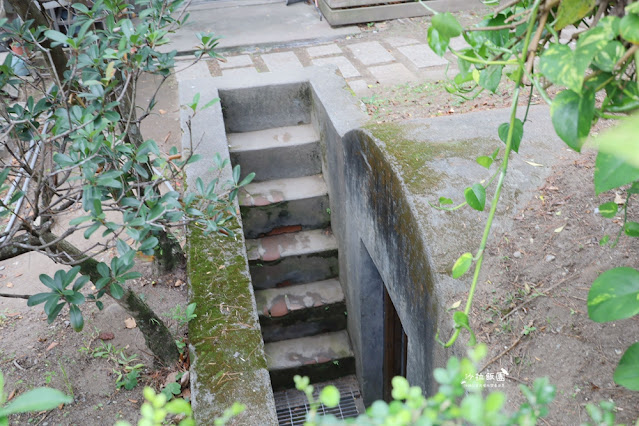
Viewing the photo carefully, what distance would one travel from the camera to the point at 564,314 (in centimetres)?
229

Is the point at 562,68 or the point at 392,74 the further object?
the point at 392,74

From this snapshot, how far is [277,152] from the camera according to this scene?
4.96m

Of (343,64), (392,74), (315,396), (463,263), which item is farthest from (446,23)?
(343,64)

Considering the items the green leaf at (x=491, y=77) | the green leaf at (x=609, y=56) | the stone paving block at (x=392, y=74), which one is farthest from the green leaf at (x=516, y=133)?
the stone paving block at (x=392, y=74)

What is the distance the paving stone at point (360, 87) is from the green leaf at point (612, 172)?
16.0 ft

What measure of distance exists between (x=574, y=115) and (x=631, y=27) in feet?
0.59

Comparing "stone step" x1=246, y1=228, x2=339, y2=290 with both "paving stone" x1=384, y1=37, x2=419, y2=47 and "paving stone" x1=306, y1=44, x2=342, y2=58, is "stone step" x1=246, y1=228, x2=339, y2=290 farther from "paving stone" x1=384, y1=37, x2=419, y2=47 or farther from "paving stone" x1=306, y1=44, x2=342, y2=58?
"paving stone" x1=384, y1=37, x2=419, y2=47

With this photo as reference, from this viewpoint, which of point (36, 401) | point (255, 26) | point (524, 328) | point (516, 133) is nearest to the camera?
point (36, 401)

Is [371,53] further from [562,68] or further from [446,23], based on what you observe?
[562,68]

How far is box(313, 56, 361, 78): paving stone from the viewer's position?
21.1ft

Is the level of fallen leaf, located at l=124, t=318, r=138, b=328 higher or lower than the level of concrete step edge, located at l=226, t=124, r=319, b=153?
lower

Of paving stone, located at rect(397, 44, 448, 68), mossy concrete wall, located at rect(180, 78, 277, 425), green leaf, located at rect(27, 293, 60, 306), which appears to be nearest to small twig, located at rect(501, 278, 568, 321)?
mossy concrete wall, located at rect(180, 78, 277, 425)

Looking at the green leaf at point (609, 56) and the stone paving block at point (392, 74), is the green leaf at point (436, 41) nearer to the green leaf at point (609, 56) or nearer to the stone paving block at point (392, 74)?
the green leaf at point (609, 56)

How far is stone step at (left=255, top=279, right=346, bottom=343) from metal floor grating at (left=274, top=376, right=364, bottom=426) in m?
0.52
